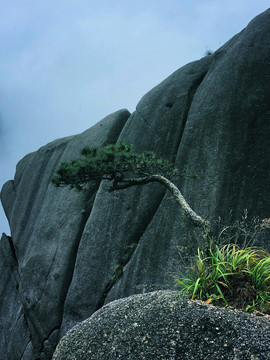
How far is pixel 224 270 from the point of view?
4.86 meters

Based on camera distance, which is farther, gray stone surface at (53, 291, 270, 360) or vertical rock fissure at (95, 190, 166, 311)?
vertical rock fissure at (95, 190, 166, 311)

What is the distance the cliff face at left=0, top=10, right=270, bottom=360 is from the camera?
8.17 metres

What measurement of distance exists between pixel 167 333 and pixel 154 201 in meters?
5.31

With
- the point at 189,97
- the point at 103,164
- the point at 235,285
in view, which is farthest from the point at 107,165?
the point at 189,97

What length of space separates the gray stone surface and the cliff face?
2763 mm

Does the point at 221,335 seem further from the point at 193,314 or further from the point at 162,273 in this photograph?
the point at 162,273

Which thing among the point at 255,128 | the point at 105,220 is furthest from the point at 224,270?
the point at 105,220

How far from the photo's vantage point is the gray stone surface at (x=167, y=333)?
13.0 ft

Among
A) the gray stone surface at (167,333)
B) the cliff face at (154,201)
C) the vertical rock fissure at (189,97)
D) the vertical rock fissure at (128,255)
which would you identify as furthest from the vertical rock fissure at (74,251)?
the gray stone surface at (167,333)

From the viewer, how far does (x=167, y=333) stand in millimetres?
4230

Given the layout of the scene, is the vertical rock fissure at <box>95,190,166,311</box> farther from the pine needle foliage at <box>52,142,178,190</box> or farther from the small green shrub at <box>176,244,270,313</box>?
the small green shrub at <box>176,244,270,313</box>

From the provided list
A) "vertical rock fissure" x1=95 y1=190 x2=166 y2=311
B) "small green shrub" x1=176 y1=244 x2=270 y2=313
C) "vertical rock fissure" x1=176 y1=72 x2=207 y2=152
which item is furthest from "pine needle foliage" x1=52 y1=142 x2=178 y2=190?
"small green shrub" x1=176 y1=244 x2=270 y2=313

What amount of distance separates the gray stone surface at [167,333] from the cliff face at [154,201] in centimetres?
276

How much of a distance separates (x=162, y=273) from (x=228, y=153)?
2.81m
